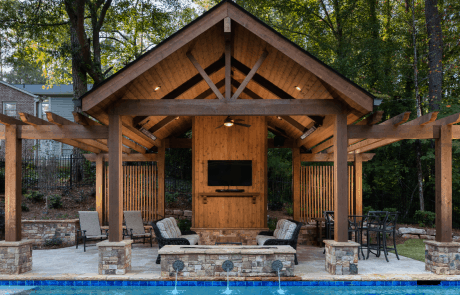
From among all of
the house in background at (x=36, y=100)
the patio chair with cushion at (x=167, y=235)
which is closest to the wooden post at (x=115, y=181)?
the patio chair with cushion at (x=167, y=235)

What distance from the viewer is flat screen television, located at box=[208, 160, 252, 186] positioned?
9547 mm

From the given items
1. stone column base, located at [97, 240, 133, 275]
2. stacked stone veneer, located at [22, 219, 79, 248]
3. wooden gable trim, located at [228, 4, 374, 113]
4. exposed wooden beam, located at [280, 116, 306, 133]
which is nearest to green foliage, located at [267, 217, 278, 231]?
exposed wooden beam, located at [280, 116, 306, 133]

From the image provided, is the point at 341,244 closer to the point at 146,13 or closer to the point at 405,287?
the point at 405,287

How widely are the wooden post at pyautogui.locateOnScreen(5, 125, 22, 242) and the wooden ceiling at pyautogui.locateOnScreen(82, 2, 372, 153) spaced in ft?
4.99

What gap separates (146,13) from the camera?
14242 mm

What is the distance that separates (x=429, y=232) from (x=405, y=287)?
5807mm

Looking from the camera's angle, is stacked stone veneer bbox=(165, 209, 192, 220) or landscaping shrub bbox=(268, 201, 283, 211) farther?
landscaping shrub bbox=(268, 201, 283, 211)

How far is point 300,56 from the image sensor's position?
569cm

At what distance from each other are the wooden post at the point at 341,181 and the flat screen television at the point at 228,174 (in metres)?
3.72

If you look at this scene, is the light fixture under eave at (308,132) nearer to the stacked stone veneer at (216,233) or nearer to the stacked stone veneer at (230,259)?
the stacked stone veneer at (216,233)

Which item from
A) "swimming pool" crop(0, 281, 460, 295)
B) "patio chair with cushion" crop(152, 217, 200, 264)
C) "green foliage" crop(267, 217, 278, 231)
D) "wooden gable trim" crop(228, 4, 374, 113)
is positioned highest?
"wooden gable trim" crop(228, 4, 374, 113)

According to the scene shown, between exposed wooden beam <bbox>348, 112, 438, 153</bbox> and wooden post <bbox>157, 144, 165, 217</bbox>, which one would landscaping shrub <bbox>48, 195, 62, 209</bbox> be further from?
exposed wooden beam <bbox>348, 112, 438, 153</bbox>

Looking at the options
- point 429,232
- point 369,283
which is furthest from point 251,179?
point 429,232

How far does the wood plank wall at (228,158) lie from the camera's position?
953 centimetres
